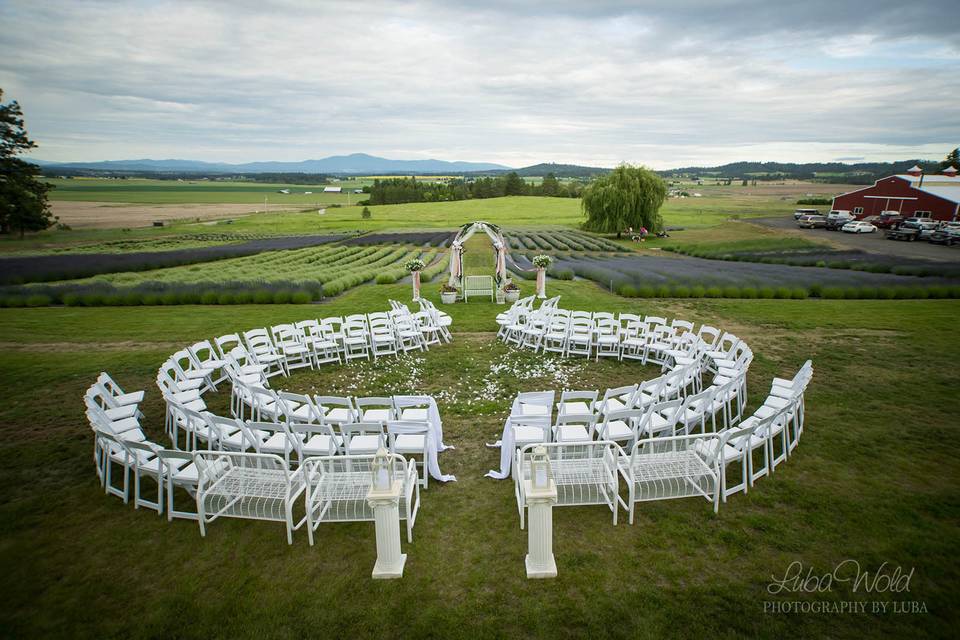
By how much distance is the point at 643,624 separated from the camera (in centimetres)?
436

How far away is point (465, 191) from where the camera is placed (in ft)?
409


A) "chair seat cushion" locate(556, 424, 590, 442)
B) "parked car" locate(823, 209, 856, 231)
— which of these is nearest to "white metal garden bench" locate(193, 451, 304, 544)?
"chair seat cushion" locate(556, 424, 590, 442)

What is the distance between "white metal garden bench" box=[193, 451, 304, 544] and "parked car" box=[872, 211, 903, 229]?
6238 cm

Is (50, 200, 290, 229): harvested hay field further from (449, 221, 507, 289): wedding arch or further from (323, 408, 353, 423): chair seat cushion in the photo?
(323, 408, 353, 423): chair seat cushion

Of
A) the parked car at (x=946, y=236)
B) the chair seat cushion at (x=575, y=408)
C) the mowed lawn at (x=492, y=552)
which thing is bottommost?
the mowed lawn at (x=492, y=552)

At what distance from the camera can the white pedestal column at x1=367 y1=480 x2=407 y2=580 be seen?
4.91 metres

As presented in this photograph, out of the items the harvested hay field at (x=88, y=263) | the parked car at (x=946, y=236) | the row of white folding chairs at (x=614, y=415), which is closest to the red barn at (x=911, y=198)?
the parked car at (x=946, y=236)

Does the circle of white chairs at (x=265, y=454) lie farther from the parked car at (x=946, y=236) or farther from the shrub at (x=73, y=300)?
the parked car at (x=946, y=236)

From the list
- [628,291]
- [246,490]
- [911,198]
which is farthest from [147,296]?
[911,198]

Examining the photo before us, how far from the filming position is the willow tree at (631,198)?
172ft

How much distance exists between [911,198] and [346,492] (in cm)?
7091

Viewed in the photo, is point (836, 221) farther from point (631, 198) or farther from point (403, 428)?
point (403, 428)

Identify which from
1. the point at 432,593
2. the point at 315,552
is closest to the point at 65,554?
the point at 315,552

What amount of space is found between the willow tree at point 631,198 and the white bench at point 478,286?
37.0m
